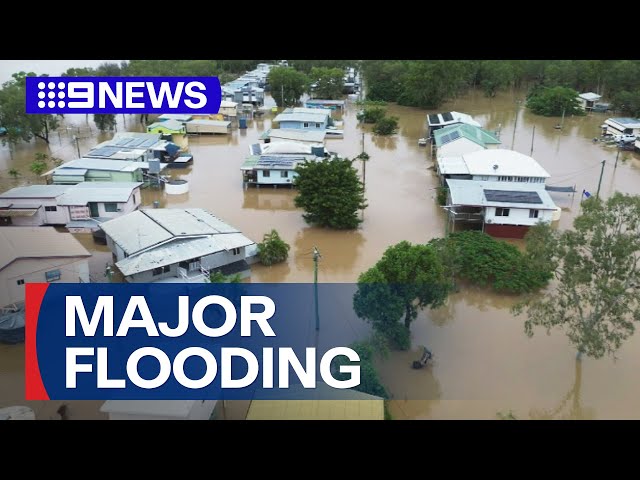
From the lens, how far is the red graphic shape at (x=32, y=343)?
9.05 metres

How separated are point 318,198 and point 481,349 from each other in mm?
6729

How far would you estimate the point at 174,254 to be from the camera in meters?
12.2

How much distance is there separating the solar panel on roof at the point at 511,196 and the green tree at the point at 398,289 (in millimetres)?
5928

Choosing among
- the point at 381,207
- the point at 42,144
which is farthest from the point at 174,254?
the point at 42,144

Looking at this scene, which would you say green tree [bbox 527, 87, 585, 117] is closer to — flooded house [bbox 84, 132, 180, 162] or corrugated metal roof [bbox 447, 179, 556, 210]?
corrugated metal roof [bbox 447, 179, 556, 210]

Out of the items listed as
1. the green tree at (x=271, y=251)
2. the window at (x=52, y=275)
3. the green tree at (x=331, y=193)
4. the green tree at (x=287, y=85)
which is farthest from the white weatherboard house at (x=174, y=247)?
the green tree at (x=287, y=85)

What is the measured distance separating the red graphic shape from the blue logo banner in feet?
0.06

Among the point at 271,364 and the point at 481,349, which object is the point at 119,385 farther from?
the point at 481,349

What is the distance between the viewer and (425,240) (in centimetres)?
1539

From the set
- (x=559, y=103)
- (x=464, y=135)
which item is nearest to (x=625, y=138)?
(x=559, y=103)

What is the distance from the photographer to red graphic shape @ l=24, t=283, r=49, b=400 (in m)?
9.05

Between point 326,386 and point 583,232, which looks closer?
point 326,386

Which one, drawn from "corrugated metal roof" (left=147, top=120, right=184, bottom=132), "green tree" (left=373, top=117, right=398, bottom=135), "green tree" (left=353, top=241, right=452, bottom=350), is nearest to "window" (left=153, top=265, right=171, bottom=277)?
"green tree" (left=353, top=241, right=452, bottom=350)

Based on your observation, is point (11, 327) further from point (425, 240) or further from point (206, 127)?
point (206, 127)
